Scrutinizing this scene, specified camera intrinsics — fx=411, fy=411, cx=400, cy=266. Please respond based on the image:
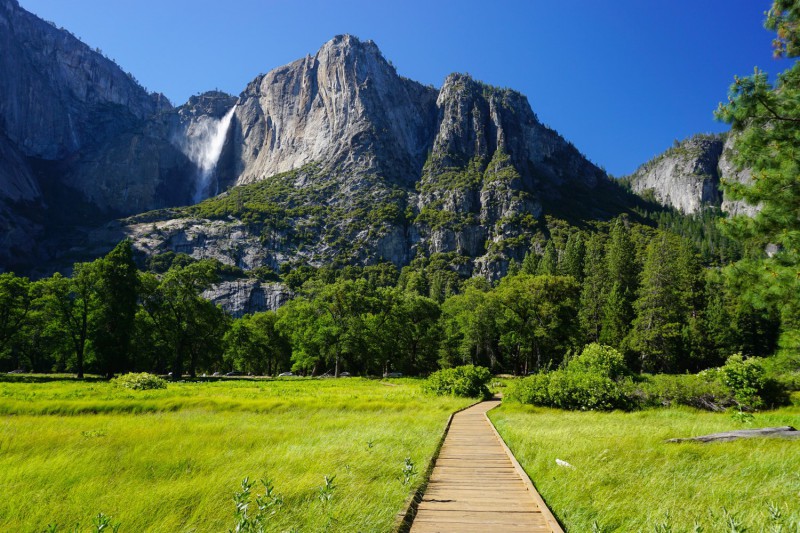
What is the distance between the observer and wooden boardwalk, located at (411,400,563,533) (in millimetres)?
6180

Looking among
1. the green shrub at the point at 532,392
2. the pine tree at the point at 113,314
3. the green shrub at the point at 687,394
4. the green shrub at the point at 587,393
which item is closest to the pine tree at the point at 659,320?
the green shrub at the point at 687,394

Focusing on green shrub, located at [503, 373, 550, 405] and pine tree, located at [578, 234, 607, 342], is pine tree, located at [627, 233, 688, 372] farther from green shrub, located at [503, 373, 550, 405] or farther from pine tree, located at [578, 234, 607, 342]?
green shrub, located at [503, 373, 550, 405]

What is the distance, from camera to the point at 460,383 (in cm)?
2986

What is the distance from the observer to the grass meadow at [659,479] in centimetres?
593

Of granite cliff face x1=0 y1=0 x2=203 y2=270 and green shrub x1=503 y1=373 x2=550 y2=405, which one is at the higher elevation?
granite cliff face x1=0 y1=0 x2=203 y2=270

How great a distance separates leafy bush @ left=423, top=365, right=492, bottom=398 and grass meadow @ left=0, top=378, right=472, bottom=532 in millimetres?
11621

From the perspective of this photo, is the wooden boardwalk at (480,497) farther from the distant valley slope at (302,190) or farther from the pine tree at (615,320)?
the distant valley slope at (302,190)

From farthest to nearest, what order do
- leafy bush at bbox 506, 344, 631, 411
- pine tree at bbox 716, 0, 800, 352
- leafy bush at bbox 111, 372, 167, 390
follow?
leafy bush at bbox 111, 372, 167, 390 → leafy bush at bbox 506, 344, 631, 411 → pine tree at bbox 716, 0, 800, 352

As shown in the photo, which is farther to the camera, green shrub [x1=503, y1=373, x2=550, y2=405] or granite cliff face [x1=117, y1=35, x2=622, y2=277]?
granite cliff face [x1=117, y1=35, x2=622, y2=277]

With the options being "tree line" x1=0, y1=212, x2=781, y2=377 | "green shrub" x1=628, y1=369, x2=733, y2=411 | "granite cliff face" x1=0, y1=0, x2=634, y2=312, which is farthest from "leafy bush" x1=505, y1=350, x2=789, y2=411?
"granite cliff face" x1=0, y1=0, x2=634, y2=312

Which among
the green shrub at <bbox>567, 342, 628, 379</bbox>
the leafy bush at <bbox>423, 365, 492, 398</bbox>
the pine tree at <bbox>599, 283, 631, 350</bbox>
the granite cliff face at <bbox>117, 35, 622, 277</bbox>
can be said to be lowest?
A: the leafy bush at <bbox>423, 365, 492, 398</bbox>

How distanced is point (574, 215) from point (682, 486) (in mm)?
175615

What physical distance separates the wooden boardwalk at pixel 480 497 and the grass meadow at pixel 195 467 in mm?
472

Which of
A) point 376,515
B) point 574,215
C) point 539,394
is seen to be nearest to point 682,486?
point 376,515
